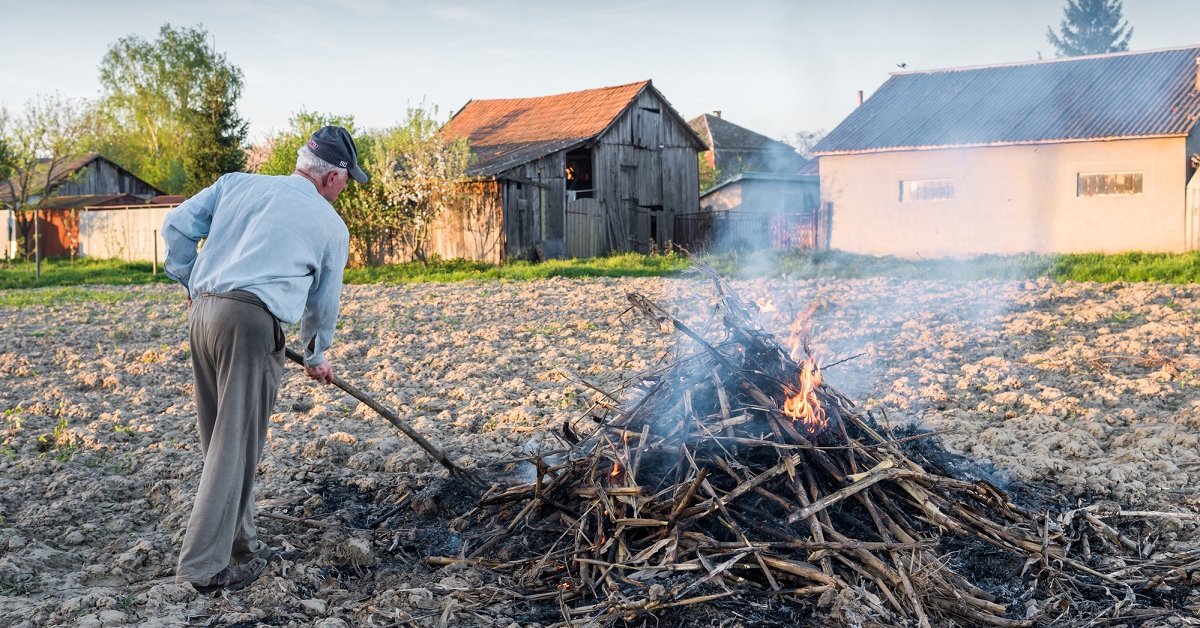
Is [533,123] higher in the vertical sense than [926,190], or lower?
higher

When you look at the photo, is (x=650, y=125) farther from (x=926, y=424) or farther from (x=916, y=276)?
(x=926, y=424)

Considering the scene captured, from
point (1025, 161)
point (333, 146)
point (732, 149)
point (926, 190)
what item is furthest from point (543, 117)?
point (333, 146)

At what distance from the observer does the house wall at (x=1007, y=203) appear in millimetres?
20062

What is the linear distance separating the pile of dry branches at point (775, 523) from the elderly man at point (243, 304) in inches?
43.3

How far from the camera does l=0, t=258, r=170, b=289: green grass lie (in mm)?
21906

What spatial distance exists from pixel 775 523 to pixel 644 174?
2448 cm

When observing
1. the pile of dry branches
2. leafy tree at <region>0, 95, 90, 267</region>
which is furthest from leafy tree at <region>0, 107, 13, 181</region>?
the pile of dry branches

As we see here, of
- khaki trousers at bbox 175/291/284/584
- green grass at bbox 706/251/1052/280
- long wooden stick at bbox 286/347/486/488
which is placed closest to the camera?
khaki trousers at bbox 175/291/284/584

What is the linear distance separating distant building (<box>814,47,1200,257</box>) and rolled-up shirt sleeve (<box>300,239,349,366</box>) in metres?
19.6

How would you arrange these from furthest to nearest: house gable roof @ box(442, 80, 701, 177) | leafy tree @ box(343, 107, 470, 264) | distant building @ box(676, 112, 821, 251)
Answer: distant building @ box(676, 112, 821, 251) < house gable roof @ box(442, 80, 701, 177) < leafy tree @ box(343, 107, 470, 264)

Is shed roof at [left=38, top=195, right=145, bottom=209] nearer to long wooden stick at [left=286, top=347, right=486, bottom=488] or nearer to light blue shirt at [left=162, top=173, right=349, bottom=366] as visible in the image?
long wooden stick at [left=286, top=347, right=486, bottom=488]

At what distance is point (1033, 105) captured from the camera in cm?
2298

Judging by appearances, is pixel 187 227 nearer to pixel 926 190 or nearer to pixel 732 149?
pixel 926 190

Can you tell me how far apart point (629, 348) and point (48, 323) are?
853cm
